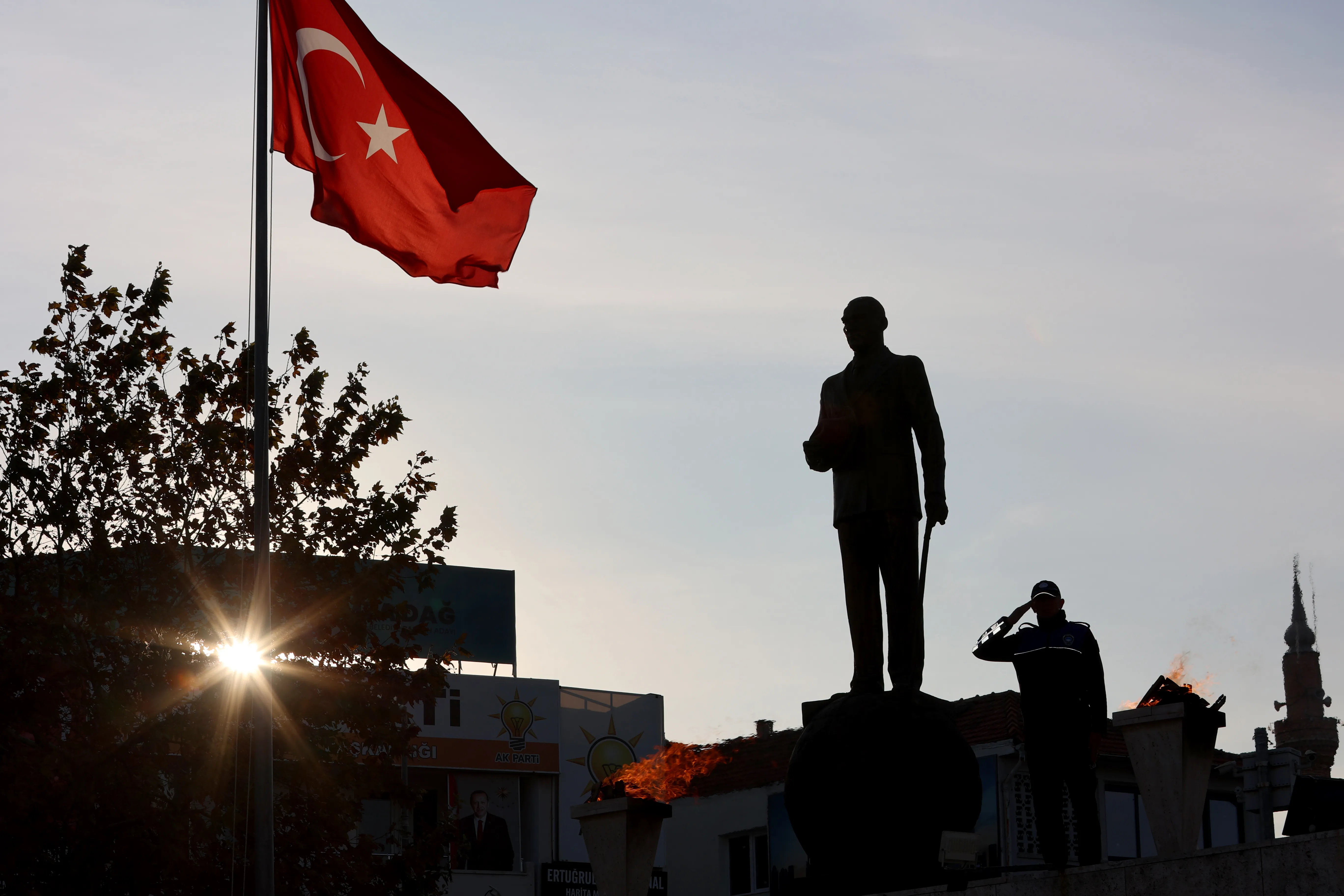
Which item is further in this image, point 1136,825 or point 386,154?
point 1136,825

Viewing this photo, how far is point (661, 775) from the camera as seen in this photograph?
1501 cm

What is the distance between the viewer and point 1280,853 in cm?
997

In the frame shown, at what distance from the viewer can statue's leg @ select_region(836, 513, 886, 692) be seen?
45.7 feet

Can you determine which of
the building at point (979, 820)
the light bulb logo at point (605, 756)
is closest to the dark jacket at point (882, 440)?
the building at point (979, 820)

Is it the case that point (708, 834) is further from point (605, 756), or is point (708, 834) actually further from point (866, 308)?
point (866, 308)

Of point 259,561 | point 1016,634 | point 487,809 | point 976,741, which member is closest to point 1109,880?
point 1016,634

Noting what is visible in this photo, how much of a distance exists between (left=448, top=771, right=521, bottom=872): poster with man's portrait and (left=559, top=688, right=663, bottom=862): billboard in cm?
136

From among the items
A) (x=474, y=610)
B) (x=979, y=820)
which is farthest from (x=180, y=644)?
(x=474, y=610)

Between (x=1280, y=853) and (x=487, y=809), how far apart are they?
38.8m

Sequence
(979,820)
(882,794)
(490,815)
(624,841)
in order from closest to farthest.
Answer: (882,794) → (624,841) → (979,820) → (490,815)

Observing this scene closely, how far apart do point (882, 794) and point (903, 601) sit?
159 cm

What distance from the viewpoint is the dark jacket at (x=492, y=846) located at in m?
46.3

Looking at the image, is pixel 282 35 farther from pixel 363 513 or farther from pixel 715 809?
pixel 715 809

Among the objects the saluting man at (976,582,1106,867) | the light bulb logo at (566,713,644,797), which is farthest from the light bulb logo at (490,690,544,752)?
the saluting man at (976,582,1106,867)
